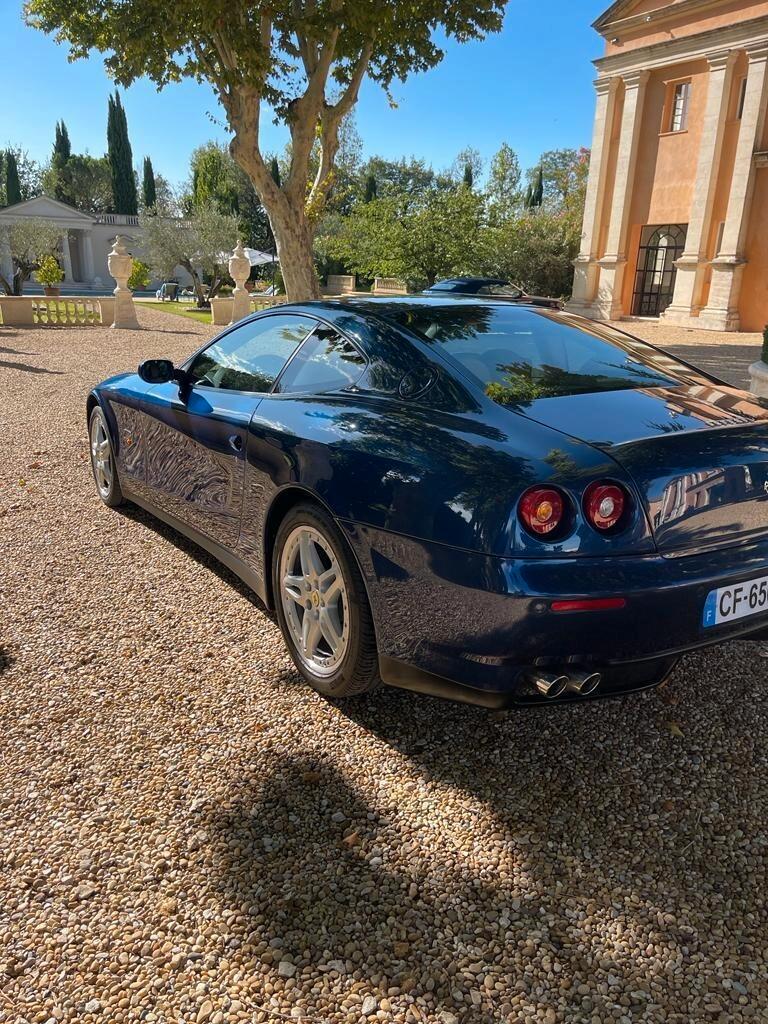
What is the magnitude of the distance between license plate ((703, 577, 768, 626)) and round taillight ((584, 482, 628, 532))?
0.41 m

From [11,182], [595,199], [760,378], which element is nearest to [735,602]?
[760,378]

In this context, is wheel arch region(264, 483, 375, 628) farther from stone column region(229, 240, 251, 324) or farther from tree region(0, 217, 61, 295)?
tree region(0, 217, 61, 295)

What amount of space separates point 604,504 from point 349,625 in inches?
39.5

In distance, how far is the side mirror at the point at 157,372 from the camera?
13.1 ft

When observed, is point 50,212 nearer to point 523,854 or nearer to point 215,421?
point 215,421

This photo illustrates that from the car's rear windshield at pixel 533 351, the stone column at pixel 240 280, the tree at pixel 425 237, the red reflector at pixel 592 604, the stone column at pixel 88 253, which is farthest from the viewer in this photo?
the stone column at pixel 88 253

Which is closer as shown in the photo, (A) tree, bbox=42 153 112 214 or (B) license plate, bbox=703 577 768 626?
(B) license plate, bbox=703 577 768 626

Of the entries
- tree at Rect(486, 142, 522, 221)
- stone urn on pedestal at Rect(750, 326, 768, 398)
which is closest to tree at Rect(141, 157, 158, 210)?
tree at Rect(486, 142, 522, 221)

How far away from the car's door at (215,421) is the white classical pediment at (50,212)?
60.0 meters

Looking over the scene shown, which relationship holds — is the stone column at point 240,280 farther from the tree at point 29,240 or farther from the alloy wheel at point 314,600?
the alloy wheel at point 314,600

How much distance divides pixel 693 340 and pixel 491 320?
18.4 meters

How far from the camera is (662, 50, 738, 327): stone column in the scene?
22484 millimetres

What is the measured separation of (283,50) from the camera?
12.9 meters

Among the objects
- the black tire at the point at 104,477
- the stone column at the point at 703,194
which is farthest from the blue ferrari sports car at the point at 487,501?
the stone column at the point at 703,194
